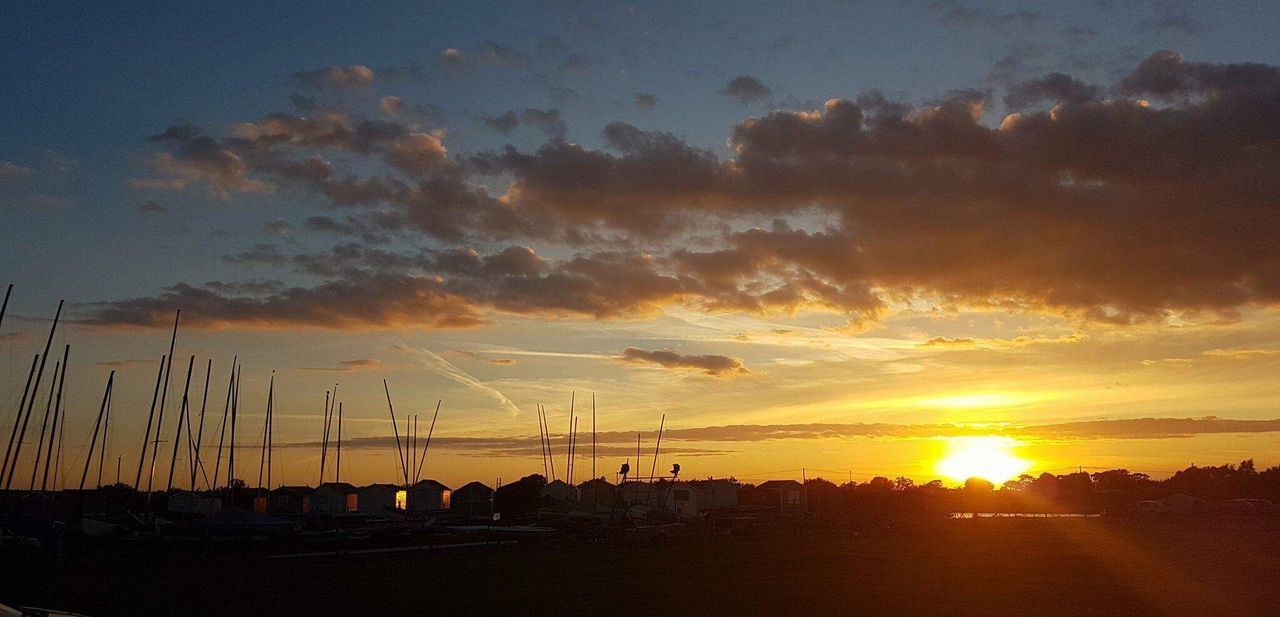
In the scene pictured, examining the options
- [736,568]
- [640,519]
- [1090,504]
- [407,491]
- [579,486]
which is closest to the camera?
[736,568]

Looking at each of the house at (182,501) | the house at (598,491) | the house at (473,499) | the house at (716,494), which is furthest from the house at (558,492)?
the house at (182,501)

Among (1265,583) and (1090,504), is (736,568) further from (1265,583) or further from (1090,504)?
(1090,504)

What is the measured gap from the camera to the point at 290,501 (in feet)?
345

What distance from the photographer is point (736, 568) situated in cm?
4103

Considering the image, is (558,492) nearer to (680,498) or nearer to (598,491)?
(598,491)

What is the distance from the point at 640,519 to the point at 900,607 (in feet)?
197

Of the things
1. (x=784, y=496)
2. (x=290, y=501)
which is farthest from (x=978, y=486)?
(x=290, y=501)

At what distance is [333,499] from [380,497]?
5.65 metres

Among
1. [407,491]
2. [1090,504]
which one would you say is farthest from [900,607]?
[1090,504]

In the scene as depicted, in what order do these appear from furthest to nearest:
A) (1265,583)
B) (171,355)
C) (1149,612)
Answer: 1. (171,355)
2. (1265,583)
3. (1149,612)

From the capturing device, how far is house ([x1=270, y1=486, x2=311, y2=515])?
104m

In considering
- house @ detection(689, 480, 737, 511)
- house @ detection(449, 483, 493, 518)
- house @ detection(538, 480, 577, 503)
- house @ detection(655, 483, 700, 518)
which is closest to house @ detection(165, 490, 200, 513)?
house @ detection(449, 483, 493, 518)

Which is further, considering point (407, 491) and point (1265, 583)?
point (407, 491)

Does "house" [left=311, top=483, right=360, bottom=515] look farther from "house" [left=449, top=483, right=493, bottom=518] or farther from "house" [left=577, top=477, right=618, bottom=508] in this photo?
"house" [left=577, top=477, right=618, bottom=508]
